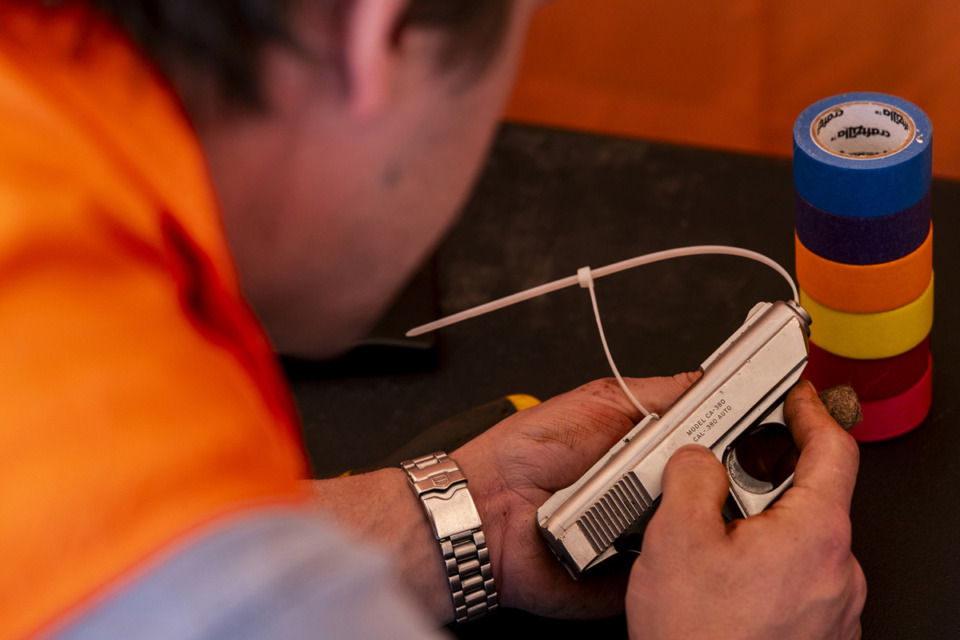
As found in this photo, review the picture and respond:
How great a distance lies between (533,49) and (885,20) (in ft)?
2.35

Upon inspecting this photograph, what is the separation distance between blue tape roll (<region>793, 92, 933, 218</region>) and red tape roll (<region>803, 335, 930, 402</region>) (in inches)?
5.5

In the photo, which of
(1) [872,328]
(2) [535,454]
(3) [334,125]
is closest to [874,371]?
(1) [872,328]

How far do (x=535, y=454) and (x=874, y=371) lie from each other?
10.9 inches

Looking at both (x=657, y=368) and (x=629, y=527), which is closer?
(x=629, y=527)

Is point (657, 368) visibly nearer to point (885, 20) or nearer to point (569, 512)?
point (569, 512)

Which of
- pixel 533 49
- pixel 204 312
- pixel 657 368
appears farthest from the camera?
pixel 533 49

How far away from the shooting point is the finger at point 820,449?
2.23 ft

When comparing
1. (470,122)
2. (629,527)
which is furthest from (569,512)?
(470,122)

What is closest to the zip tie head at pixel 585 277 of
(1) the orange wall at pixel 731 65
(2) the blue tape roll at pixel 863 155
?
(2) the blue tape roll at pixel 863 155

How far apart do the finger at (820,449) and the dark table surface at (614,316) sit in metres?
0.10

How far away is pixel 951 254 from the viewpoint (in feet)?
3.02

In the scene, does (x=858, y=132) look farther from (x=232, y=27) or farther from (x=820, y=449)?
(x=232, y=27)

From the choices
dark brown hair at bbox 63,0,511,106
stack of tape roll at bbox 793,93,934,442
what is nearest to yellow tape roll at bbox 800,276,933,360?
stack of tape roll at bbox 793,93,934,442

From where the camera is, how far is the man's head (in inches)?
15.7
